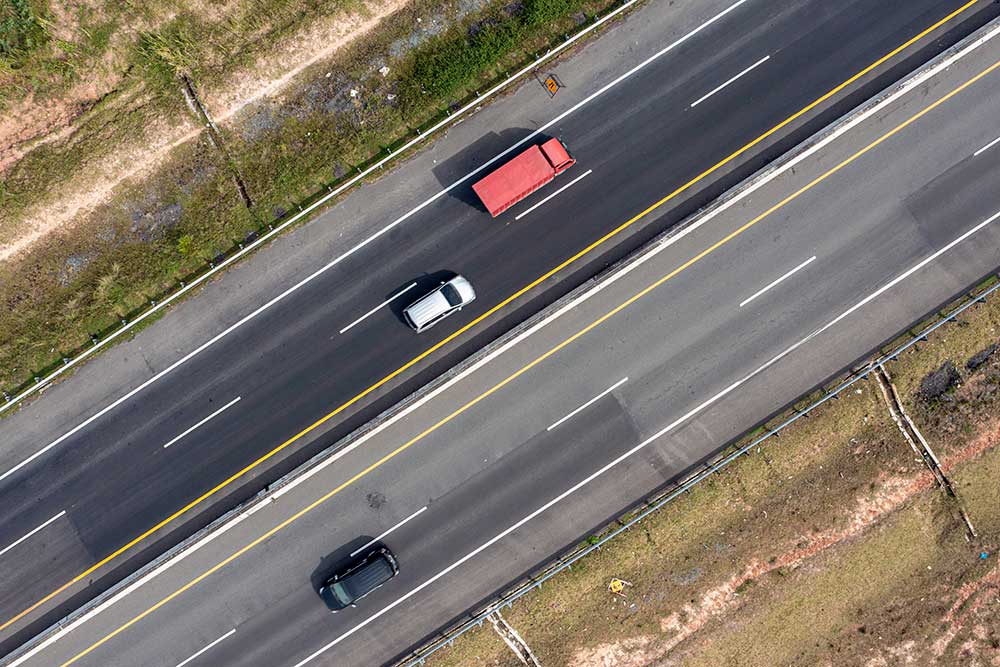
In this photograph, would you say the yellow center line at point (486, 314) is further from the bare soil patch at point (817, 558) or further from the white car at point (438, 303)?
the bare soil patch at point (817, 558)

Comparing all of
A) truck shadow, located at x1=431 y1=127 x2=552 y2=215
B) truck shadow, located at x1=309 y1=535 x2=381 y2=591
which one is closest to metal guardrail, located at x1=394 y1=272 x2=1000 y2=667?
truck shadow, located at x1=309 y1=535 x2=381 y2=591

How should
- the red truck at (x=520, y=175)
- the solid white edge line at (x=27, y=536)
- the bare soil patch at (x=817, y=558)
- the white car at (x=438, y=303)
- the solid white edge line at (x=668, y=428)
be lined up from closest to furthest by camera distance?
1. the red truck at (x=520, y=175)
2. the white car at (x=438, y=303)
3. the solid white edge line at (x=668, y=428)
4. the bare soil patch at (x=817, y=558)
5. the solid white edge line at (x=27, y=536)

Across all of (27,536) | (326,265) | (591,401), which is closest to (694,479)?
(591,401)

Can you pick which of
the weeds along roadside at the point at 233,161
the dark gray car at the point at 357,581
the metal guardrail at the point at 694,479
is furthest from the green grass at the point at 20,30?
the metal guardrail at the point at 694,479

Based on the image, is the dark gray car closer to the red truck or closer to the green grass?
the red truck

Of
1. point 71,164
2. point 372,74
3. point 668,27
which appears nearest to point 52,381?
point 71,164

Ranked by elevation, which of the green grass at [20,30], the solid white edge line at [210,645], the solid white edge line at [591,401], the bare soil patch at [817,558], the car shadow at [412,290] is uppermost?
the green grass at [20,30]
